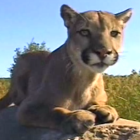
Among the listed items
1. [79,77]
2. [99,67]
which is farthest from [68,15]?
[99,67]

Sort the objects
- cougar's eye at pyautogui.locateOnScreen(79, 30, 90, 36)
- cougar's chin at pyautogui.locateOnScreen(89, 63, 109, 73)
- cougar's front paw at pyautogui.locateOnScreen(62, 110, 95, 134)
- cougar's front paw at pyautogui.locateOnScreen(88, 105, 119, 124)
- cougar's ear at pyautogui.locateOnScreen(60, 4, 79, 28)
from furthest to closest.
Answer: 1. cougar's ear at pyautogui.locateOnScreen(60, 4, 79, 28)
2. cougar's eye at pyautogui.locateOnScreen(79, 30, 90, 36)
3. cougar's front paw at pyautogui.locateOnScreen(88, 105, 119, 124)
4. cougar's chin at pyautogui.locateOnScreen(89, 63, 109, 73)
5. cougar's front paw at pyautogui.locateOnScreen(62, 110, 95, 134)

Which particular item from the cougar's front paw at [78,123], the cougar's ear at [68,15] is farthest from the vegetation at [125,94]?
the cougar's front paw at [78,123]

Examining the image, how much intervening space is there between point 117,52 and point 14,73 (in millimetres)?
2358

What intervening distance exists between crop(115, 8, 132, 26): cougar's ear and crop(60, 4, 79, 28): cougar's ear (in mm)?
496

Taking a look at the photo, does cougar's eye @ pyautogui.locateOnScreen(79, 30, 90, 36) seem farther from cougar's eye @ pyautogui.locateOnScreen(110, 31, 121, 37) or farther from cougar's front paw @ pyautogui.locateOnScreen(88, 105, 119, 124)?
cougar's front paw @ pyautogui.locateOnScreen(88, 105, 119, 124)

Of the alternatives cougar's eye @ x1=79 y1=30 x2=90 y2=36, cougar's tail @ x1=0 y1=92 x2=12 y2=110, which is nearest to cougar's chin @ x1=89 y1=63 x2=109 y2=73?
cougar's eye @ x1=79 y1=30 x2=90 y2=36

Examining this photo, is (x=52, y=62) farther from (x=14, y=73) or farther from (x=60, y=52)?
(x=14, y=73)

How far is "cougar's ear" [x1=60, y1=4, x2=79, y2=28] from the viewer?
5332 mm

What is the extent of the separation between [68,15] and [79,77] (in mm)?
759

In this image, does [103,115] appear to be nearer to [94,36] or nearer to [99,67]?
[99,67]

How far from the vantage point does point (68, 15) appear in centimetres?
539

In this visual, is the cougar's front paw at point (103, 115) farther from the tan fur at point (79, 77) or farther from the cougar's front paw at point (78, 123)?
the cougar's front paw at point (78, 123)

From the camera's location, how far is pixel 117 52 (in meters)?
4.80

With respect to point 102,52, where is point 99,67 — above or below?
below
